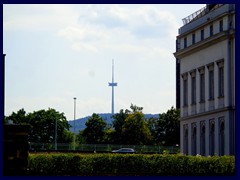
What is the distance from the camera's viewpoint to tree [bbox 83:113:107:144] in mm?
85625

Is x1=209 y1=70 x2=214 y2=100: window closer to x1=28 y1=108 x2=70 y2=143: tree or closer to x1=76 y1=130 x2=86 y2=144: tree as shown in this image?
x1=28 y1=108 x2=70 y2=143: tree

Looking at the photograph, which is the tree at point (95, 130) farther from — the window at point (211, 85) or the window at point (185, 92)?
the window at point (211, 85)

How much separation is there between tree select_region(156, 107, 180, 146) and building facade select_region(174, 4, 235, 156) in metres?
6.51

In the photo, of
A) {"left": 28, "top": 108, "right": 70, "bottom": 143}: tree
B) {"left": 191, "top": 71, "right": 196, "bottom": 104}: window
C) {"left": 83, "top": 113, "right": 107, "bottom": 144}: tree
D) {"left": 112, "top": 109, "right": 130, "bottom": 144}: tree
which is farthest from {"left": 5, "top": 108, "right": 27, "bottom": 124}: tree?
{"left": 191, "top": 71, "right": 196, "bottom": 104}: window

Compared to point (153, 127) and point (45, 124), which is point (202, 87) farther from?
point (153, 127)

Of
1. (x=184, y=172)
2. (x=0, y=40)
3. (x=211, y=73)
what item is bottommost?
(x=184, y=172)

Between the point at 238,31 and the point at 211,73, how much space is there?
177 feet

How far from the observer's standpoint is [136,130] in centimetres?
7981

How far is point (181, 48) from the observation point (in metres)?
73.9

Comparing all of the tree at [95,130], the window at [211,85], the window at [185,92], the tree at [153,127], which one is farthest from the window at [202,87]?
the tree at [95,130]

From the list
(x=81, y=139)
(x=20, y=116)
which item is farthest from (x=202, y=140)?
(x=81, y=139)

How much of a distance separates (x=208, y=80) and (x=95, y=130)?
2325cm
